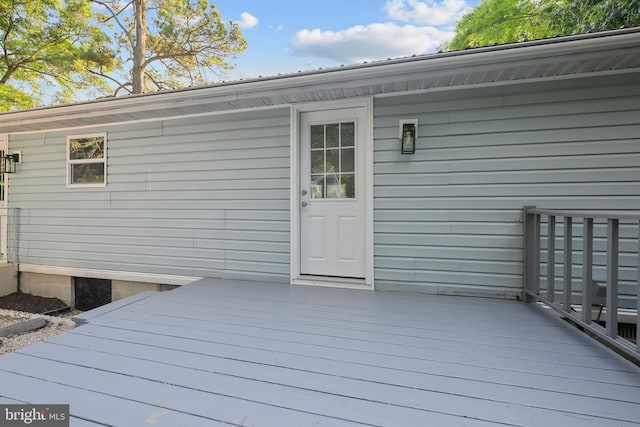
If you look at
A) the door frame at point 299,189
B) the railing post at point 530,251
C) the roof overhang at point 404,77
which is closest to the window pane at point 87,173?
the roof overhang at point 404,77

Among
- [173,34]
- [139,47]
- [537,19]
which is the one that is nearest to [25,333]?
[139,47]

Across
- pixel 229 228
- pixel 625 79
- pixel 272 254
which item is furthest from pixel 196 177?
pixel 625 79

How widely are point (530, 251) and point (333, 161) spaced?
2.06m

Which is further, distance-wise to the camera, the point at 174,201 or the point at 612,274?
the point at 174,201

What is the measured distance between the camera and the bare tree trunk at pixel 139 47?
10000 millimetres

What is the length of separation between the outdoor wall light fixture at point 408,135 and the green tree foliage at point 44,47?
34.6 ft

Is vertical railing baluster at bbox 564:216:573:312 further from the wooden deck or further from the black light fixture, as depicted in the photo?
the black light fixture

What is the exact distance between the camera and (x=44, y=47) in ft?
29.8

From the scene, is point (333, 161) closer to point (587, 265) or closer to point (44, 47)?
point (587, 265)

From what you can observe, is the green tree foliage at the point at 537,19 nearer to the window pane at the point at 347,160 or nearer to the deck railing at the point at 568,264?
the deck railing at the point at 568,264

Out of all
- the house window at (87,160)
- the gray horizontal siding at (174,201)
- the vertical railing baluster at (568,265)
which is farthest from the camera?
the house window at (87,160)

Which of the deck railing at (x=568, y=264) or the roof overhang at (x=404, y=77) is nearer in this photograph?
the deck railing at (x=568, y=264)

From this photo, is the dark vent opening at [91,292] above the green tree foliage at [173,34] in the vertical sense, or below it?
below

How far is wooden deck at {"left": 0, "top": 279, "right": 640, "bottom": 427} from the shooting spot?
53.9 inches
